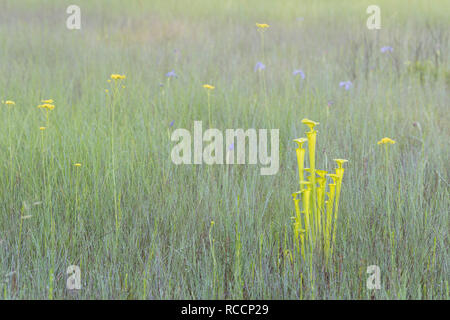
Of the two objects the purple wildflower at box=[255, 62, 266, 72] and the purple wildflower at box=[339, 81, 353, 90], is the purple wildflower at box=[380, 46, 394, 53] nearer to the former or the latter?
the purple wildflower at box=[339, 81, 353, 90]

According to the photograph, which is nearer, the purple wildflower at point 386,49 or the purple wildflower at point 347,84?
the purple wildflower at point 347,84

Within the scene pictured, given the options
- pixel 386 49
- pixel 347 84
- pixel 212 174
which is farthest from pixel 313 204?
pixel 386 49

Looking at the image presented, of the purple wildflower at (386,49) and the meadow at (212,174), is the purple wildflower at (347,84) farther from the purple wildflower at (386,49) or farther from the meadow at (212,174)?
the purple wildflower at (386,49)

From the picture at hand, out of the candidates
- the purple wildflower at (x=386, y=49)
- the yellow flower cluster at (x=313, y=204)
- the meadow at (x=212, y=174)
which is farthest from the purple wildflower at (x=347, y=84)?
the yellow flower cluster at (x=313, y=204)

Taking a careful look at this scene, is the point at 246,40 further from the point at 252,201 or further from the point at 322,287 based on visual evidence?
the point at 322,287

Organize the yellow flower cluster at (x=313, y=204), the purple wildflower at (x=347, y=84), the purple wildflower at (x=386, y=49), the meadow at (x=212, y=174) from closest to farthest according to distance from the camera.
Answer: the yellow flower cluster at (x=313, y=204) → the meadow at (x=212, y=174) → the purple wildflower at (x=347, y=84) → the purple wildflower at (x=386, y=49)

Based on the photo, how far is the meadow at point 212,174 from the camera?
2057 mm

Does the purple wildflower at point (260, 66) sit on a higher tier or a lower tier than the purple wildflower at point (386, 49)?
lower

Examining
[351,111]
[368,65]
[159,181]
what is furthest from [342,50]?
[159,181]

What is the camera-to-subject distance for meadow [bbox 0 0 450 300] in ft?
6.75

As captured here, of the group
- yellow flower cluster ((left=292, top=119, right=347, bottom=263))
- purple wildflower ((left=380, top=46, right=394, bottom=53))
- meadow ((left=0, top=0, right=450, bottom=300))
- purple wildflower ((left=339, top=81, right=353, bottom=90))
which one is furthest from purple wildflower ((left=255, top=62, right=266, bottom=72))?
yellow flower cluster ((left=292, top=119, right=347, bottom=263))

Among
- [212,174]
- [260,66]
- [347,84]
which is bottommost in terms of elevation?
[212,174]

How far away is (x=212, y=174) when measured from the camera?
2.69 meters

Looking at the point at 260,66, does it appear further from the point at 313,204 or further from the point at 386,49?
the point at 313,204
